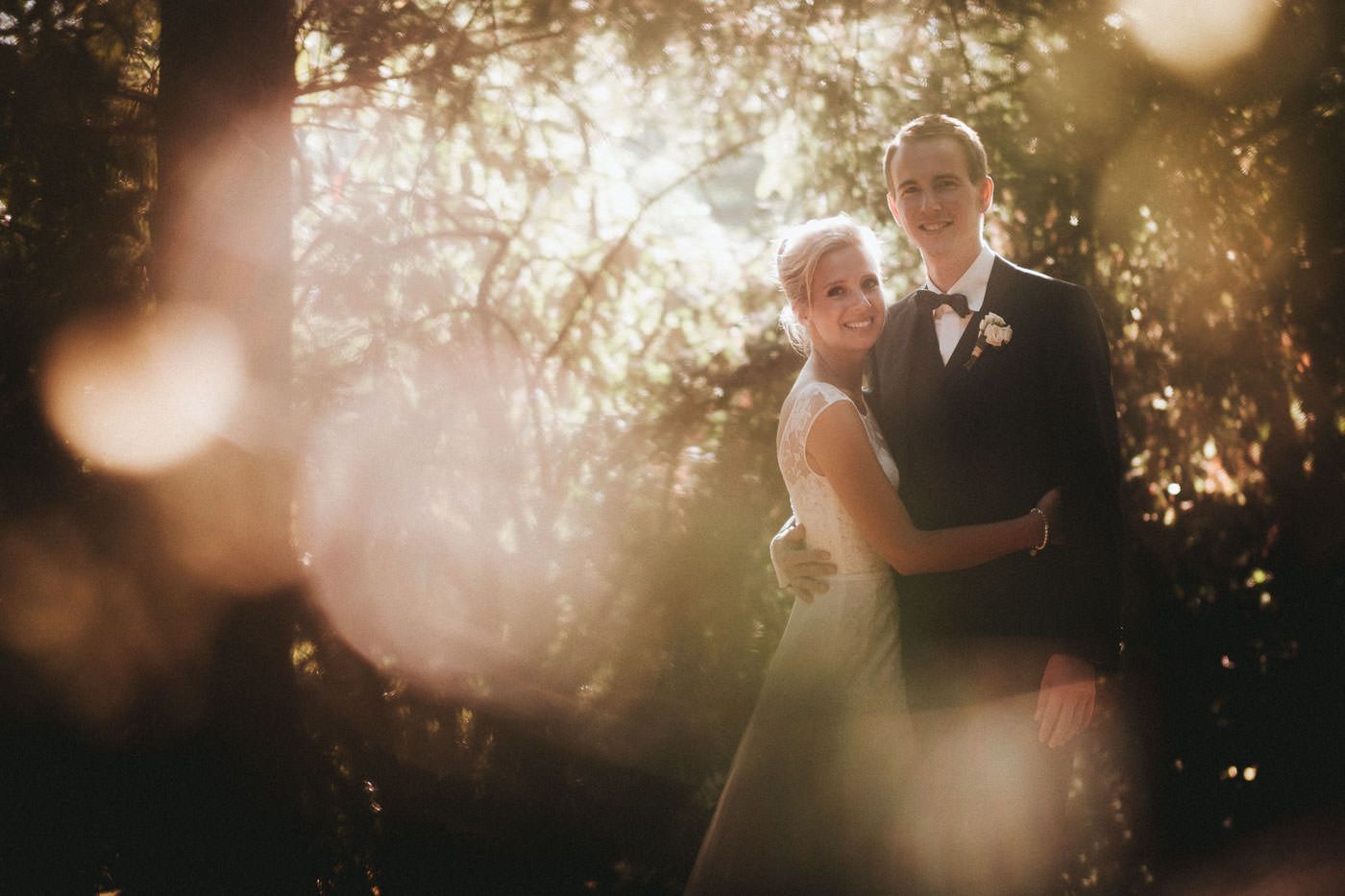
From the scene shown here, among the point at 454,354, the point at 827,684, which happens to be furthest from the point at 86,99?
the point at 827,684

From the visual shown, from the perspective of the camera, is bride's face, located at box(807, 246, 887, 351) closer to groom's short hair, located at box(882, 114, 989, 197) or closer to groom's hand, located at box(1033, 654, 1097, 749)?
groom's short hair, located at box(882, 114, 989, 197)

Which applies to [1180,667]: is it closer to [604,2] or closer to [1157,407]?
[1157,407]

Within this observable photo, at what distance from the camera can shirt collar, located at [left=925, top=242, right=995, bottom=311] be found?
2955 mm

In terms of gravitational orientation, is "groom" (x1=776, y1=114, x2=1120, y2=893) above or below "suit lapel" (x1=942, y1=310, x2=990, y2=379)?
below

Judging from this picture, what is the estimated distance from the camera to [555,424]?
16.3 feet

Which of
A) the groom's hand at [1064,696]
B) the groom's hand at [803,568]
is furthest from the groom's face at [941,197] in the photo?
the groom's hand at [1064,696]

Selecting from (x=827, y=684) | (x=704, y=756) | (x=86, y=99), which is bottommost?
(x=704, y=756)

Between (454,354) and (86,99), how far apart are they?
172 centimetres

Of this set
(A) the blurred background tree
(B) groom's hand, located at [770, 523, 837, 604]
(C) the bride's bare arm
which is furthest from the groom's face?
(A) the blurred background tree

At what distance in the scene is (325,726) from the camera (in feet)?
13.9

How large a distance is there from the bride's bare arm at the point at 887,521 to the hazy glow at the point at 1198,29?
212cm

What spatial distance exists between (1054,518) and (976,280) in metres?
0.65

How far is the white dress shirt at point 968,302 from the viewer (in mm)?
2947

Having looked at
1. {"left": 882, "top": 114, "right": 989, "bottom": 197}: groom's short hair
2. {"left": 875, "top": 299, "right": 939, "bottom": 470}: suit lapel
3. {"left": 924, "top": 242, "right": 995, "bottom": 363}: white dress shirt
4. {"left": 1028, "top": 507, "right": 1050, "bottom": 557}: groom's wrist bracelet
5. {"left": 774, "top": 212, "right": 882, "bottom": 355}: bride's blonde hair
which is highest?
{"left": 882, "top": 114, "right": 989, "bottom": 197}: groom's short hair
